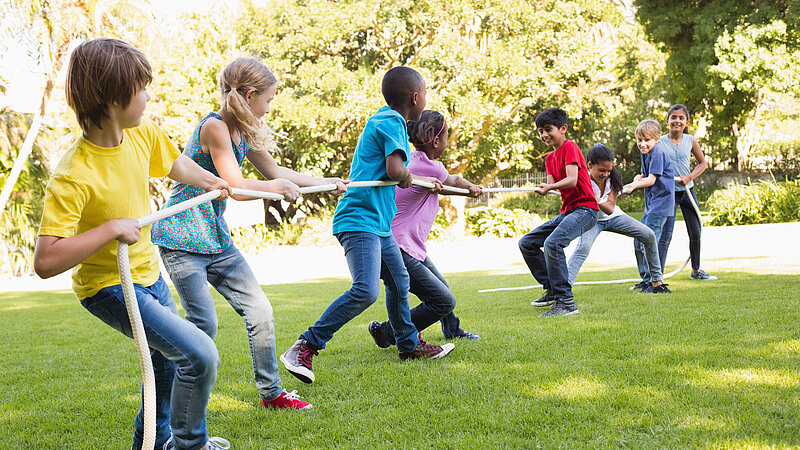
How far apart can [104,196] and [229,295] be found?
1047 millimetres

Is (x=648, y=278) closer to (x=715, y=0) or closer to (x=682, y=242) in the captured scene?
(x=682, y=242)

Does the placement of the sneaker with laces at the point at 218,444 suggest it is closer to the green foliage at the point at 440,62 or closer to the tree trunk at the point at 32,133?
the tree trunk at the point at 32,133

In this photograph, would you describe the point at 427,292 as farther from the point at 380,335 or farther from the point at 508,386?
the point at 508,386

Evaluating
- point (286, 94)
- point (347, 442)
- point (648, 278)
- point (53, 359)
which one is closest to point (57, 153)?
point (286, 94)

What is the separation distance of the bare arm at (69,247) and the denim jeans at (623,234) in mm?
5017

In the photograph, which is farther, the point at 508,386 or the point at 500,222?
the point at 500,222

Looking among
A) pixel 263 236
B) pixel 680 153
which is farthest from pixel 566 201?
pixel 263 236

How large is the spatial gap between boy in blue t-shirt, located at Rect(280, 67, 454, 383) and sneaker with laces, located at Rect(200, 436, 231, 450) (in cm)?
90

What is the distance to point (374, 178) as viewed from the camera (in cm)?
443

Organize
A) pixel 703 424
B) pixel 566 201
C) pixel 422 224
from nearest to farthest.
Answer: pixel 703 424 < pixel 422 224 < pixel 566 201

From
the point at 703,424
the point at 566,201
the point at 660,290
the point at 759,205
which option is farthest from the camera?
the point at 759,205

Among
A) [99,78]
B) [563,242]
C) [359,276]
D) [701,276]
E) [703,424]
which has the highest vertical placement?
[99,78]

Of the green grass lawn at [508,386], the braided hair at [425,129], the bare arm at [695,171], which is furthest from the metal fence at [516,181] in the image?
the braided hair at [425,129]

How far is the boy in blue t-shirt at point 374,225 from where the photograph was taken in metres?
4.27
